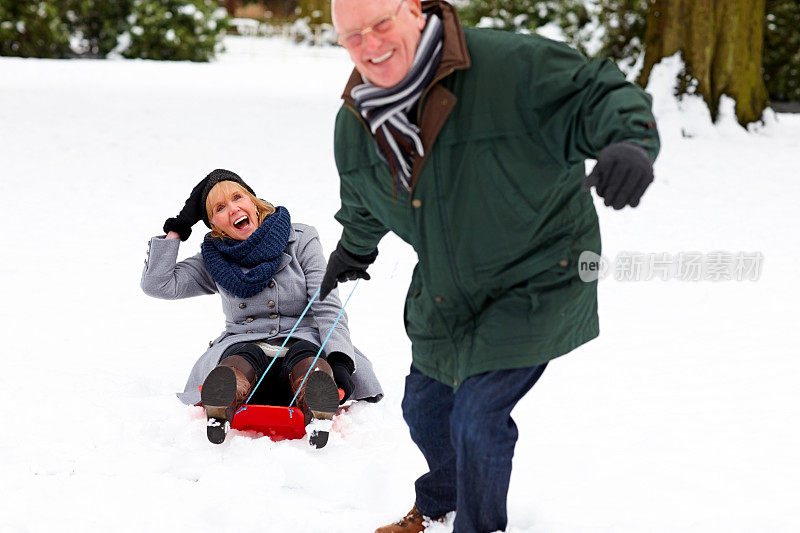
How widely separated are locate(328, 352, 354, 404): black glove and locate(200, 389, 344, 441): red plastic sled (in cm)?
24

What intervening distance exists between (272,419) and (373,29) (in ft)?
5.98

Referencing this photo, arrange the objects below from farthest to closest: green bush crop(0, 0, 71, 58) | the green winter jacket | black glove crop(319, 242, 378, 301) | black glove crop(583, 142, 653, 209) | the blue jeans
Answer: green bush crop(0, 0, 71, 58) < black glove crop(319, 242, 378, 301) < the blue jeans < the green winter jacket < black glove crop(583, 142, 653, 209)

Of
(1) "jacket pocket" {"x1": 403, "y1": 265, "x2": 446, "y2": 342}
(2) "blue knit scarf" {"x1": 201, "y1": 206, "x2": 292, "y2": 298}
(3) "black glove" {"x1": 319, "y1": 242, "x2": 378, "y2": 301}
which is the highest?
(1) "jacket pocket" {"x1": 403, "y1": 265, "x2": 446, "y2": 342}

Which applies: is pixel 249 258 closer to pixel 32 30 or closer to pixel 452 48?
pixel 452 48

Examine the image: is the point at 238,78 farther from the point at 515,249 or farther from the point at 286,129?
the point at 515,249

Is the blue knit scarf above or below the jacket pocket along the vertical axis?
below

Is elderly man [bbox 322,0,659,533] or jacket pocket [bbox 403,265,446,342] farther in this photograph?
jacket pocket [bbox 403,265,446,342]

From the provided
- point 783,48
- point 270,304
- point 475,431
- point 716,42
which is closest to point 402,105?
point 475,431

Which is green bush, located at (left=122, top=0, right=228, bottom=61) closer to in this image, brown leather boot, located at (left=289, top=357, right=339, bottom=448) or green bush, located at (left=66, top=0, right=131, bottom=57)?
green bush, located at (left=66, top=0, right=131, bottom=57)

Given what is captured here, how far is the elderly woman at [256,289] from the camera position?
11.8 feet

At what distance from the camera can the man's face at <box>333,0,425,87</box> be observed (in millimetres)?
1970

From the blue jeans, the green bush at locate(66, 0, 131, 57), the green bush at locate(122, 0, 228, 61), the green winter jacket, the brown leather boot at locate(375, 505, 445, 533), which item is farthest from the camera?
the green bush at locate(122, 0, 228, 61)

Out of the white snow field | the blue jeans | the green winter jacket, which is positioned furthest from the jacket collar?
the white snow field

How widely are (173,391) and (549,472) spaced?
67.1 inches
